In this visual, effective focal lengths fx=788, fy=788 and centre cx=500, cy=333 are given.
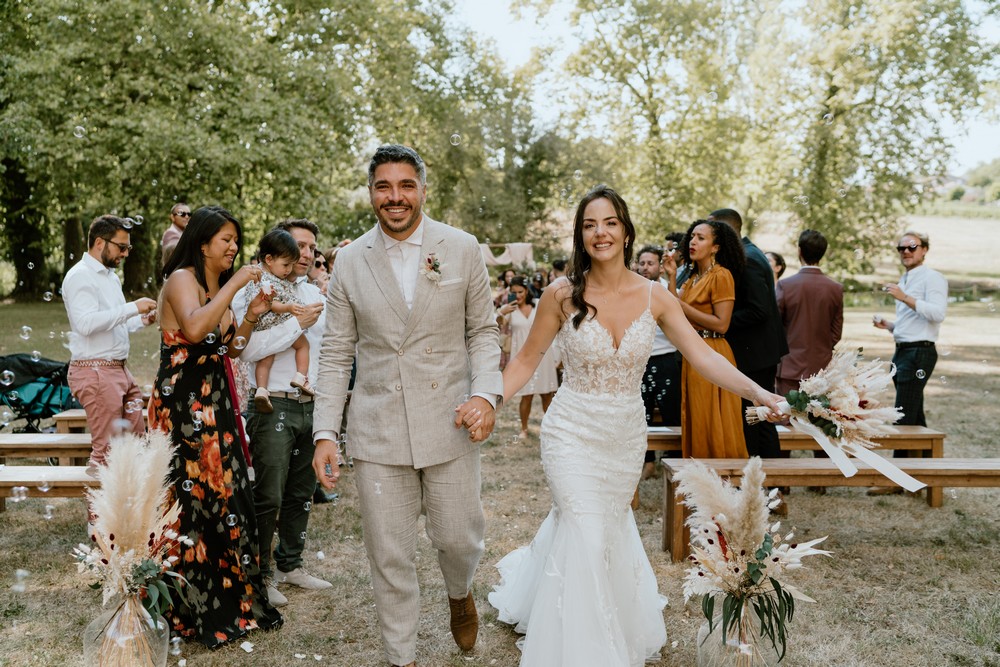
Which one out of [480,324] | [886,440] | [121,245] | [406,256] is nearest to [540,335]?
[480,324]

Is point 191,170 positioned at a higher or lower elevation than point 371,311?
higher

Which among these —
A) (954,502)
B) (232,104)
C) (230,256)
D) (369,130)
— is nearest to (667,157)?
(369,130)

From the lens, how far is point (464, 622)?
415 centimetres

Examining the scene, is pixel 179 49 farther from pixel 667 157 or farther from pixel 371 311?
pixel 371 311

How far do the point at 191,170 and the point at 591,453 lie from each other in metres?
17.9

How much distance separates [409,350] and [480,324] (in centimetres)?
39

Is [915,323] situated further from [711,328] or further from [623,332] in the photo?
[623,332]

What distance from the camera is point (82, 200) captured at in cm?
2114

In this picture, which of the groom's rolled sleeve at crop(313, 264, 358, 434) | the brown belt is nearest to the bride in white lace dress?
the groom's rolled sleeve at crop(313, 264, 358, 434)

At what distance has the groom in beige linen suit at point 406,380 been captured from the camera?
3.65 m

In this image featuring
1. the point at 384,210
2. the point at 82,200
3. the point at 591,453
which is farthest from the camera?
the point at 82,200

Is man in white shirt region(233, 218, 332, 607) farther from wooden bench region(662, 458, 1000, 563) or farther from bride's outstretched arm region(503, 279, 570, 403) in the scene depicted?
wooden bench region(662, 458, 1000, 563)

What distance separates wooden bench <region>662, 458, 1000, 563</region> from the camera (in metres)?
5.67

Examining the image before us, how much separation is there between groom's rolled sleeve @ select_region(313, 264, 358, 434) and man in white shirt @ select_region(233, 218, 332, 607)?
0.98 metres
